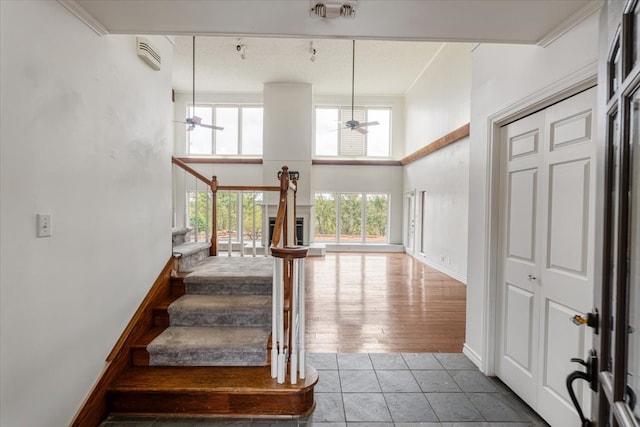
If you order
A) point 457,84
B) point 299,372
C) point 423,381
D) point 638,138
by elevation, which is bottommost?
point 423,381

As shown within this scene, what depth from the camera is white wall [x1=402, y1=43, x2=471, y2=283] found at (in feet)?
20.4

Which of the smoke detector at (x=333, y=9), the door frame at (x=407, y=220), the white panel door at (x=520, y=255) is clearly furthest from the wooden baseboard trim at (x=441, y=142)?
the smoke detector at (x=333, y=9)

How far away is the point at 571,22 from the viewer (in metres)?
1.91

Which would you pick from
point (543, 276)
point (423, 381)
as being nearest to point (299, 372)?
point (423, 381)

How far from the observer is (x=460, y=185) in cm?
622

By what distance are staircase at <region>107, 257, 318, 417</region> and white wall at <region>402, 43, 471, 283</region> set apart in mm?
4316

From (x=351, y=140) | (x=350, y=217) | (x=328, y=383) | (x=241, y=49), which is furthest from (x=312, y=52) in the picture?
(x=328, y=383)

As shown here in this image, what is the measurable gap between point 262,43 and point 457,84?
422cm

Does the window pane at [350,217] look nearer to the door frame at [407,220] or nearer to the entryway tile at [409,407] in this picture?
the door frame at [407,220]

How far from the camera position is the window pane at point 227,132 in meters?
10.4

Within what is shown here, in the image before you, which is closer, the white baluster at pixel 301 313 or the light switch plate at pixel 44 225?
the light switch plate at pixel 44 225

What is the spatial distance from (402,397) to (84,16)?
10.6 ft

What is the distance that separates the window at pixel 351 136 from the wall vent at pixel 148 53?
797 cm

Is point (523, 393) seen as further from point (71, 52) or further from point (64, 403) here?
point (71, 52)
